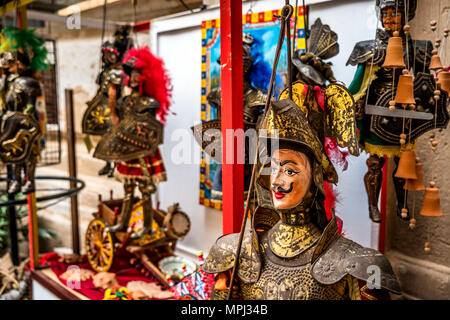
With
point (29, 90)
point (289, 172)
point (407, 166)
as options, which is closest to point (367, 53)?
point (407, 166)

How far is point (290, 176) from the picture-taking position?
1.04m

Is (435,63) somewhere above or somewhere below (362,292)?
above

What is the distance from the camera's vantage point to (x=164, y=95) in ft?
7.54

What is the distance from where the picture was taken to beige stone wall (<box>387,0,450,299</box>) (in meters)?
1.54

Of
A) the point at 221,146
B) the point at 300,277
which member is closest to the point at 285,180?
the point at 300,277

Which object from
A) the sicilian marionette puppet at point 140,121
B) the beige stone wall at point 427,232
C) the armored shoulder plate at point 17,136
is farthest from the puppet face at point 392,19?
the armored shoulder plate at point 17,136

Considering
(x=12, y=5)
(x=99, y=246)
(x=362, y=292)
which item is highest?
(x=12, y=5)

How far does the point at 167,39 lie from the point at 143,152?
0.91 metres

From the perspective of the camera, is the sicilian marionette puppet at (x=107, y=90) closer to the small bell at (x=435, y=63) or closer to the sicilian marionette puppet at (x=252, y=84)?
the sicilian marionette puppet at (x=252, y=84)

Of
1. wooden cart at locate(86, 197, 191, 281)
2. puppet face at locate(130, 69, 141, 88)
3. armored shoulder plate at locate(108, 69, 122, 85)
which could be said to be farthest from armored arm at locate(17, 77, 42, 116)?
wooden cart at locate(86, 197, 191, 281)

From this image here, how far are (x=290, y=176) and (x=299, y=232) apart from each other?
152mm

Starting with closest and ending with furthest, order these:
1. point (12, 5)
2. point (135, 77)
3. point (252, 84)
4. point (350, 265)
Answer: point (350, 265), point (252, 84), point (135, 77), point (12, 5)

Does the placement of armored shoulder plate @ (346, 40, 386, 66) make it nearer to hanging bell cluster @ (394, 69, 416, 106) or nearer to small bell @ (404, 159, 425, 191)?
hanging bell cluster @ (394, 69, 416, 106)

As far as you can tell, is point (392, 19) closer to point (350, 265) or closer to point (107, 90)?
point (350, 265)
